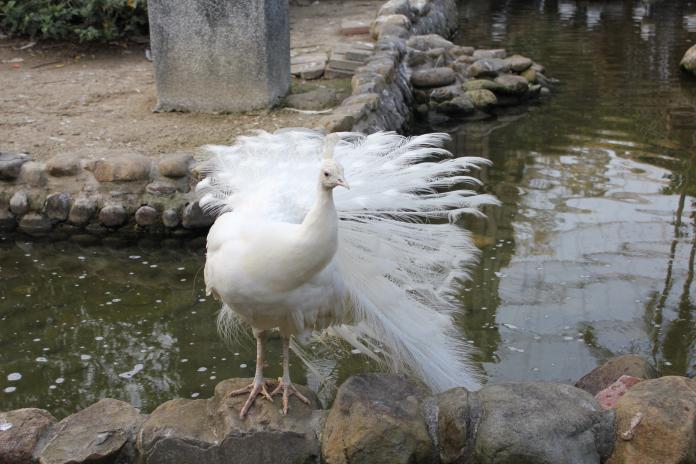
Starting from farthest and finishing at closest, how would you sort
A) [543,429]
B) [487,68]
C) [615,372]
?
[487,68] → [615,372] → [543,429]

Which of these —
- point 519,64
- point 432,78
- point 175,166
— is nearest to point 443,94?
point 432,78

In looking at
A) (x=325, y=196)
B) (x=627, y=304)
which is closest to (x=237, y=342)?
(x=325, y=196)

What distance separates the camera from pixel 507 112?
9008 mm

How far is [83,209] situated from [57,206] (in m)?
0.19

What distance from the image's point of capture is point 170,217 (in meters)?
5.63

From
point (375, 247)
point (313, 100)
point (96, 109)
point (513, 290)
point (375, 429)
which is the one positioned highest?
point (375, 247)

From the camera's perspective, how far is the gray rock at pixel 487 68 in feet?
30.5

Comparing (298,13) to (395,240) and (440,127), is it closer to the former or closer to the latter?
(440,127)

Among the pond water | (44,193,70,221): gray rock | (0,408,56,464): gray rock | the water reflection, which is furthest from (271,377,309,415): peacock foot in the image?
(44,193,70,221): gray rock

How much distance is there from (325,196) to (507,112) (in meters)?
6.50

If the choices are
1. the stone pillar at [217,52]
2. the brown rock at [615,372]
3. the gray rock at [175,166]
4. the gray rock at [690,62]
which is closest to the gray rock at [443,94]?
the stone pillar at [217,52]

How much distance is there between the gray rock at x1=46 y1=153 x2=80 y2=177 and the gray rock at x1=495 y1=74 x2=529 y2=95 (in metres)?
4.94

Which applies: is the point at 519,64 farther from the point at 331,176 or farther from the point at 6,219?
the point at 331,176

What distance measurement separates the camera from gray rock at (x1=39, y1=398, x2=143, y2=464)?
307 centimetres
